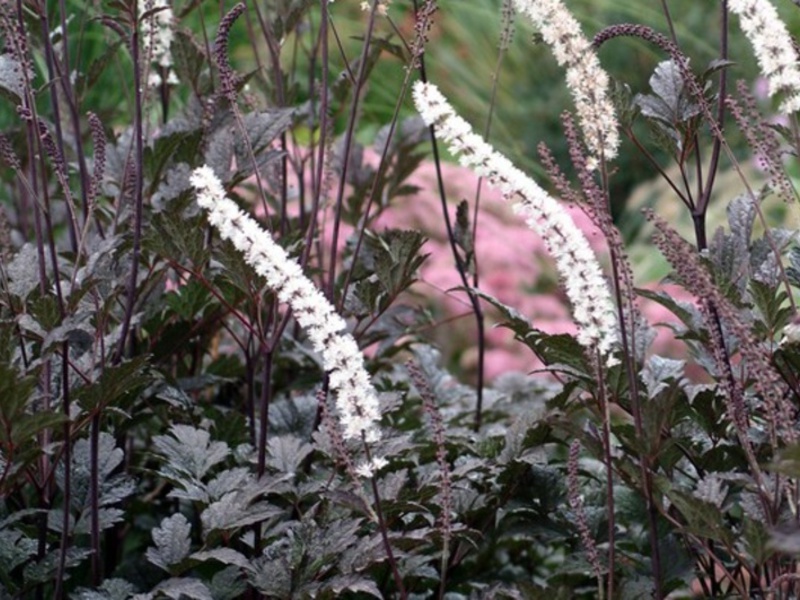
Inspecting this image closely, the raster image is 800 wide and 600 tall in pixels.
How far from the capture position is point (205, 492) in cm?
166

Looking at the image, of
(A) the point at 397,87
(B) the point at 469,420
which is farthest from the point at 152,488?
(A) the point at 397,87

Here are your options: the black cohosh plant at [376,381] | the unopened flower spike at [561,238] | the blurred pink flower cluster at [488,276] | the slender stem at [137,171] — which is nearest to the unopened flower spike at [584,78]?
the black cohosh plant at [376,381]

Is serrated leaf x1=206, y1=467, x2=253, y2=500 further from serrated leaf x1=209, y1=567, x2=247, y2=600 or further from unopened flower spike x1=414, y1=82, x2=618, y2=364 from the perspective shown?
unopened flower spike x1=414, y1=82, x2=618, y2=364

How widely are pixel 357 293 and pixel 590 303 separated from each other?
0.57 m

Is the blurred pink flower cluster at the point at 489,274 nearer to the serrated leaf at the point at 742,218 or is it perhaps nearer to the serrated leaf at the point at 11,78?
the serrated leaf at the point at 742,218

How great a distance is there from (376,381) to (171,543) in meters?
0.82

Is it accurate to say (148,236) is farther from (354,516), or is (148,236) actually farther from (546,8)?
(546,8)

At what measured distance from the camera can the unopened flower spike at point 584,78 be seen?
142 cm

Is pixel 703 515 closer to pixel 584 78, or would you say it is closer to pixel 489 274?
pixel 584 78

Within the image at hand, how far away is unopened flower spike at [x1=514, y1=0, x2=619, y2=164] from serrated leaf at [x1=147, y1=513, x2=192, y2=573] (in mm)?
678

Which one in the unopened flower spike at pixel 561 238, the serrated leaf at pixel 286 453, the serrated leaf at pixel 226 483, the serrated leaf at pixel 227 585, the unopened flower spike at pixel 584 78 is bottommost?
the serrated leaf at pixel 227 585

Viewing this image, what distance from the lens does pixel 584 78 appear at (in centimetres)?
143

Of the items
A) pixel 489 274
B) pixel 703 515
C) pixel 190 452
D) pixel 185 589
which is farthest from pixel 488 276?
pixel 703 515

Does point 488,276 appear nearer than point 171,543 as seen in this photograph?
No
